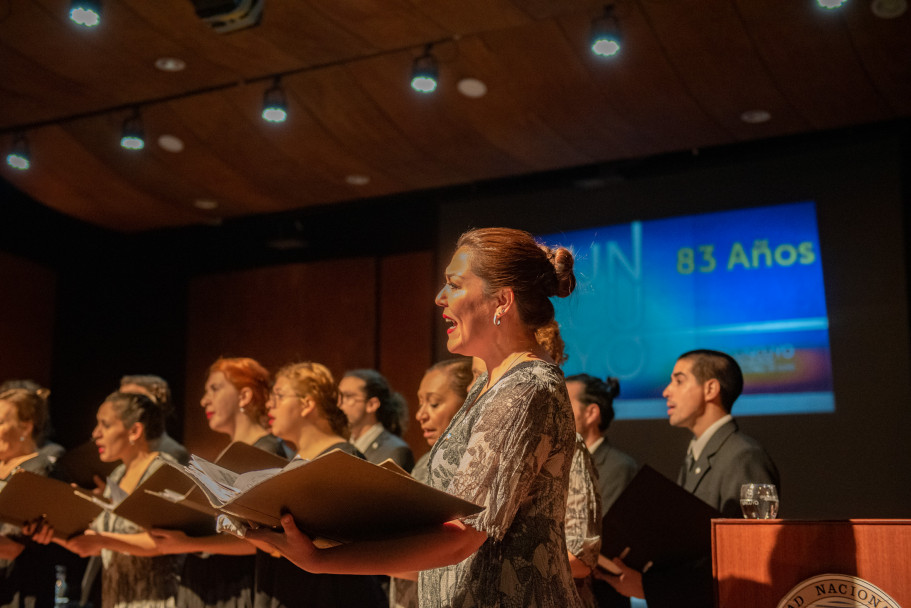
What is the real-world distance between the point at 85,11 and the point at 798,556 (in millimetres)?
4109

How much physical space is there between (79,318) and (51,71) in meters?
3.11

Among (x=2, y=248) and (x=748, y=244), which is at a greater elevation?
(x=2, y=248)

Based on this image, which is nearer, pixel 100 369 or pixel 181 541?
pixel 181 541

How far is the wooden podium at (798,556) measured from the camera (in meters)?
1.93

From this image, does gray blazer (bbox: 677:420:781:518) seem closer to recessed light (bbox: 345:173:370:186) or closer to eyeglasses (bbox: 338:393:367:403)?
eyeglasses (bbox: 338:393:367:403)

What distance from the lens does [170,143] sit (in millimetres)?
6430

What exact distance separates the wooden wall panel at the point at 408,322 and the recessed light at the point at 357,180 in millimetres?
845

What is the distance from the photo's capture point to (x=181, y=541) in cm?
326

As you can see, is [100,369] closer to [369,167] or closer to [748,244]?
[369,167]

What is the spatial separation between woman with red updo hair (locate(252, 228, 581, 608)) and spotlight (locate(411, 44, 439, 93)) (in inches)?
139

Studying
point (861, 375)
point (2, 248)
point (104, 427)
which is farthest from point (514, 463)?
point (2, 248)

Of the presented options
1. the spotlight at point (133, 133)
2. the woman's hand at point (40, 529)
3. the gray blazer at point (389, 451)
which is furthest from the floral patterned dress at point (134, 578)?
the spotlight at point (133, 133)

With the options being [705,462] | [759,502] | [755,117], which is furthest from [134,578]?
[755,117]

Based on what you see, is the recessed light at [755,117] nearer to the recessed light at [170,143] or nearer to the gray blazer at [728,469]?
the gray blazer at [728,469]
